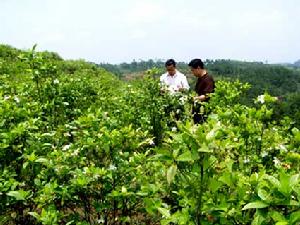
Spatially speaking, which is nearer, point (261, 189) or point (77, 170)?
point (261, 189)

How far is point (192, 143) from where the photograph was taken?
6.91ft

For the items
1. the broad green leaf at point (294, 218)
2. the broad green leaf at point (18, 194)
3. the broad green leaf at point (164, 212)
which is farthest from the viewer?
the broad green leaf at point (18, 194)

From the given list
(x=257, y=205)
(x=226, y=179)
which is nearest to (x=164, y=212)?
(x=226, y=179)

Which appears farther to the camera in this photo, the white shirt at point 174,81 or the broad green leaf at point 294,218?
the white shirt at point 174,81

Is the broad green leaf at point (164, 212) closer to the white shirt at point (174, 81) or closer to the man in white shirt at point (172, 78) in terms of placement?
the white shirt at point (174, 81)

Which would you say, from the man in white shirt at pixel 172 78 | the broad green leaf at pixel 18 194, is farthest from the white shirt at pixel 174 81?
the broad green leaf at pixel 18 194

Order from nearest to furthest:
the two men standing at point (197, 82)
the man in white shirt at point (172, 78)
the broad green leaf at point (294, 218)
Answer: the broad green leaf at point (294, 218)
the two men standing at point (197, 82)
the man in white shirt at point (172, 78)

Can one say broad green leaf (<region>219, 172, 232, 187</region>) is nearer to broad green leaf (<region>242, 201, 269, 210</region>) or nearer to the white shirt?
broad green leaf (<region>242, 201, 269, 210</region>)

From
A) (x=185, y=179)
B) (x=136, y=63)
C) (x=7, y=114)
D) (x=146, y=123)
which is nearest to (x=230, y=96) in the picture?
(x=146, y=123)

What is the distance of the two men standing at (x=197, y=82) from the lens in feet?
24.7

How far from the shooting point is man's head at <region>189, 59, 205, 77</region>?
7668 mm

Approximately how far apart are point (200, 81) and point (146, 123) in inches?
51.6

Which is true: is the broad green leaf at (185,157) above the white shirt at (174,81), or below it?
above

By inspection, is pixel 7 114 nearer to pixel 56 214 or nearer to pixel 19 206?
pixel 19 206
